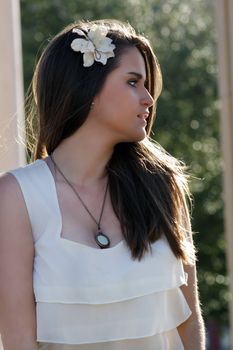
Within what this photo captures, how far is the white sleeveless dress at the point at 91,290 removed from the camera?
275 centimetres

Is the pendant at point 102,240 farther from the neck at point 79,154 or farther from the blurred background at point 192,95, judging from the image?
the blurred background at point 192,95

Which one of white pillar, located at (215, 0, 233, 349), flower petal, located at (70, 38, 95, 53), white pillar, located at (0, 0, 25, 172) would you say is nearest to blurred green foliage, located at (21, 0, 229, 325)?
white pillar, located at (215, 0, 233, 349)

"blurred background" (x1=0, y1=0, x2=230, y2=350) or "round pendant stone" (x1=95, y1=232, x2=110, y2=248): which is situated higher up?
"round pendant stone" (x1=95, y1=232, x2=110, y2=248)

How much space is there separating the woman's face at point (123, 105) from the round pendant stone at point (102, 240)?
0.99 ft

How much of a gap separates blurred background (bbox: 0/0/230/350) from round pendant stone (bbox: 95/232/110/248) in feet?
44.3

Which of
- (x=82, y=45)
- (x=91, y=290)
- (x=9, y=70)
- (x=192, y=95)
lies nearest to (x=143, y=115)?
(x=82, y=45)

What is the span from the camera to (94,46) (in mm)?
2865

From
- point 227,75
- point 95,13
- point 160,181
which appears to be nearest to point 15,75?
point 160,181

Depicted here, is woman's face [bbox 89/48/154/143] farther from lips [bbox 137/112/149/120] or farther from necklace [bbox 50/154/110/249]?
necklace [bbox 50/154/110/249]

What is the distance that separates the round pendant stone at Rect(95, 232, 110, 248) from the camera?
2816mm

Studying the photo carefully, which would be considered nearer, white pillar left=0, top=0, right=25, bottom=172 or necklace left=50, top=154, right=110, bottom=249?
necklace left=50, top=154, right=110, bottom=249

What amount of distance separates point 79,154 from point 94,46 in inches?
13.3

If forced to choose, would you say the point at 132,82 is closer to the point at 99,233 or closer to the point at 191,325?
the point at 99,233

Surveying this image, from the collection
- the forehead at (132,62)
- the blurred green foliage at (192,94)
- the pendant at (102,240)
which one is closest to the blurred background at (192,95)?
the blurred green foliage at (192,94)
